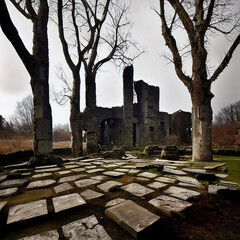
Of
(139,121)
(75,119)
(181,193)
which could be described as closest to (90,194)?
(181,193)

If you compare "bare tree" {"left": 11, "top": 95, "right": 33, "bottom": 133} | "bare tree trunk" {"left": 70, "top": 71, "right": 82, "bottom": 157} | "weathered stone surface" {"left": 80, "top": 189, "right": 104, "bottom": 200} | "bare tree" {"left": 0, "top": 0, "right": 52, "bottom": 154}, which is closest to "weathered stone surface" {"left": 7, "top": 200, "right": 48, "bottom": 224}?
"weathered stone surface" {"left": 80, "top": 189, "right": 104, "bottom": 200}

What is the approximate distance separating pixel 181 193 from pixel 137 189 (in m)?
0.57

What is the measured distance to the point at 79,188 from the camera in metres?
1.91

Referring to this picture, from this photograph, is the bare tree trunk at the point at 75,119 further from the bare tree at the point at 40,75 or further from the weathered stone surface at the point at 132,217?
the weathered stone surface at the point at 132,217

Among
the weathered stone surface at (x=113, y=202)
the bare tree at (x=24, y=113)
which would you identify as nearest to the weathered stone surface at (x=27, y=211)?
the weathered stone surface at (x=113, y=202)

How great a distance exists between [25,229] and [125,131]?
15352 millimetres

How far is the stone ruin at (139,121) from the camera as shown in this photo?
16.5 metres

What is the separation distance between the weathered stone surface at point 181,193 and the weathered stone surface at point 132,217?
24.0 inches

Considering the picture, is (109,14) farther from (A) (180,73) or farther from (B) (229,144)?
(B) (229,144)

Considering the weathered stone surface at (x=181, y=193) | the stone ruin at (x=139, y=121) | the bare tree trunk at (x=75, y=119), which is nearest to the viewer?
the weathered stone surface at (x=181, y=193)

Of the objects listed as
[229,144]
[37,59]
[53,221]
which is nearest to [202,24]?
[37,59]

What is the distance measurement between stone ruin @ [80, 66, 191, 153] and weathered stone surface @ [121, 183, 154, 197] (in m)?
13.4

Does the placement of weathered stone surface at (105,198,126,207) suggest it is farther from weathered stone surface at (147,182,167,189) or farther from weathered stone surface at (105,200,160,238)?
weathered stone surface at (147,182,167,189)

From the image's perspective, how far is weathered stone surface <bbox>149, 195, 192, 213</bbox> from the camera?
124 centimetres
